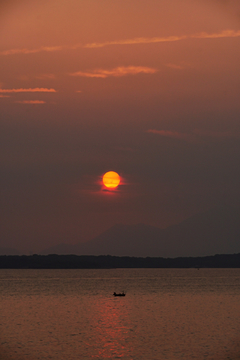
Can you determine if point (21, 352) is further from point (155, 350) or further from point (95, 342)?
point (155, 350)

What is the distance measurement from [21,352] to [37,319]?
37.3 m

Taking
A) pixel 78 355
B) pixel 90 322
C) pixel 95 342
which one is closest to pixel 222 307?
pixel 90 322

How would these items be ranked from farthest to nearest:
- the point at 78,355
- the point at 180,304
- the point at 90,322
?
the point at 180,304
the point at 90,322
the point at 78,355

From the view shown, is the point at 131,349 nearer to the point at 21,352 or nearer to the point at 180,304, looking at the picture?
the point at 21,352

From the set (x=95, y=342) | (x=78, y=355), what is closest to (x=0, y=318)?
(x=95, y=342)

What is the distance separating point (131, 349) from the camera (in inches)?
2785

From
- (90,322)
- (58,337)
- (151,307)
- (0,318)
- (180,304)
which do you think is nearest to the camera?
(58,337)

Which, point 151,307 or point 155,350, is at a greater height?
point 151,307

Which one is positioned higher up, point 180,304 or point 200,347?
point 180,304

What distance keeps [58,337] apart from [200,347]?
22107mm

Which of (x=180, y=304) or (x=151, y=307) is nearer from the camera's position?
(x=151, y=307)

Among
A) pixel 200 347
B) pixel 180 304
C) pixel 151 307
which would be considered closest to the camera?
pixel 200 347

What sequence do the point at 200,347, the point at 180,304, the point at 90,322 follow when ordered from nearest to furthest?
the point at 200,347 < the point at 90,322 < the point at 180,304

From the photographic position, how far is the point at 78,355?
67750mm
